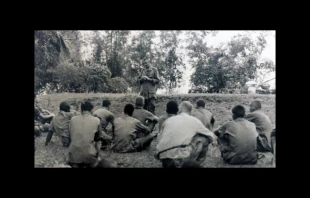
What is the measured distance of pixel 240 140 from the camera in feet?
19.7

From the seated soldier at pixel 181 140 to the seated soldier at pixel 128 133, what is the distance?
1039 millimetres

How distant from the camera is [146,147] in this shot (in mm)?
6930

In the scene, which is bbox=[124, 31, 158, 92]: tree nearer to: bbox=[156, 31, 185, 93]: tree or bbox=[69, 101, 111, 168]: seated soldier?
bbox=[156, 31, 185, 93]: tree

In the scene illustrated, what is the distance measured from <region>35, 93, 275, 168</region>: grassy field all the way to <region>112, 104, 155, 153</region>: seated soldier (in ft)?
0.47

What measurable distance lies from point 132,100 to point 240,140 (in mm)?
4838

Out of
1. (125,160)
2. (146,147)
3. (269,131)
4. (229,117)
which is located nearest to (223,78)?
(229,117)

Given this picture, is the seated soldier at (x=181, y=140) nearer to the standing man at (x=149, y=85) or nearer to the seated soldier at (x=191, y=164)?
the seated soldier at (x=191, y=164)

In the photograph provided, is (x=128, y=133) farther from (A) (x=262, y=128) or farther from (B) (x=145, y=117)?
(A) (x=262, y=128)

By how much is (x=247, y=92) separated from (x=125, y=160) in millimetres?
6022

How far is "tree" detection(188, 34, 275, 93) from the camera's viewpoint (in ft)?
34.2

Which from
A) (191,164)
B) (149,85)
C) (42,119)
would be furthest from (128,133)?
(42,119)

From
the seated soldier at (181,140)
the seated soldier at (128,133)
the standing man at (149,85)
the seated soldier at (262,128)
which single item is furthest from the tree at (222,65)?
the seated soldier at (181,140)

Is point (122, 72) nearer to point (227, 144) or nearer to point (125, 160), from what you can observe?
point (125, 160)

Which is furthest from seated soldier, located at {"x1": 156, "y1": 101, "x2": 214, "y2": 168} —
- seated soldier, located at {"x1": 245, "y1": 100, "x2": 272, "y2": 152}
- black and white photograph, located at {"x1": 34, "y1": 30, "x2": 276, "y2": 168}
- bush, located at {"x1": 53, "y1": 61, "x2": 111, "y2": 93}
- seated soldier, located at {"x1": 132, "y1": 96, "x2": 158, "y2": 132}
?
bush, located at {"x1": 53, "y1": 61, "x2": 111, "y2": 93}
